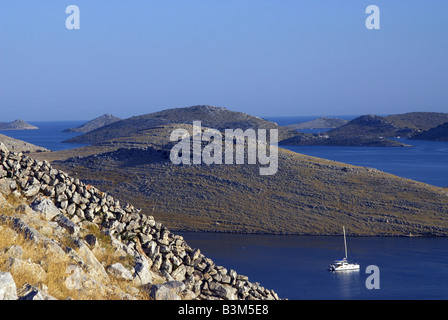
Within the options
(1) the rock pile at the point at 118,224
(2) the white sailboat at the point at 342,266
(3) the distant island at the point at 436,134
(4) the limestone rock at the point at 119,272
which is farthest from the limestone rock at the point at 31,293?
(3) the distant island at the point at 436,134

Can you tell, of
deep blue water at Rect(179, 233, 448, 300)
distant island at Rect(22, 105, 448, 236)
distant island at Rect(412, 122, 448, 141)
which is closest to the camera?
deep blue water at Rect(179, 233, 448, 300)

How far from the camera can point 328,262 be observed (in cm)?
4203

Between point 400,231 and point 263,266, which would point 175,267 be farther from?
point 400,231

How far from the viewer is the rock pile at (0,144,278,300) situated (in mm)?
11227

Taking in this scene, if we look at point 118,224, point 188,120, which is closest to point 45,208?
point 118,224

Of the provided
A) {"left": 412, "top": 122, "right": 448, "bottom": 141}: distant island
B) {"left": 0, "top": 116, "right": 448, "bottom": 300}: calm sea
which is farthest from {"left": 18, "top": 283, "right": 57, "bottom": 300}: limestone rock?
{"left": 412, "top": 122, "right": 448, "bottom": 141}: distant island

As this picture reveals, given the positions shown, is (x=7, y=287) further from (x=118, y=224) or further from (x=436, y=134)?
(x=436, y=134)

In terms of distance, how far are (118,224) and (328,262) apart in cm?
3266

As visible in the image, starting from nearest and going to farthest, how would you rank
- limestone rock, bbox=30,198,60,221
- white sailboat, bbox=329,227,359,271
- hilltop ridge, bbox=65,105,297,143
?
1. limestone rock, bbox=30,198,60,221
2. white sailboat, bbox=329,227,359,271
3. hilltop ridge, bbox=65,105,297,143

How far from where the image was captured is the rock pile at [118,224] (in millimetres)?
11227

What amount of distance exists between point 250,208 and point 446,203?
820 inches

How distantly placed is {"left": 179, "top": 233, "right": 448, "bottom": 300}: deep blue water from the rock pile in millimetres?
22003

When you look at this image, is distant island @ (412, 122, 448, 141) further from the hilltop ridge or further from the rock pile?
the rock pile

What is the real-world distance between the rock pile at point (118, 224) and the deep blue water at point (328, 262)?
22.0m
